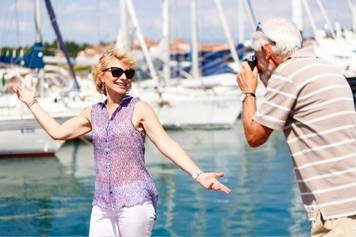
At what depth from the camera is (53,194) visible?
12.9 meters

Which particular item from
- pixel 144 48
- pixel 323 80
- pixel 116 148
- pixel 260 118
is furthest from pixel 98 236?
pixel 144 48

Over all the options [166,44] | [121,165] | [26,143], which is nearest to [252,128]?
[121,165]

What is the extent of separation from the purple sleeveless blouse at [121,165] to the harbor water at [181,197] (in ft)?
15.7

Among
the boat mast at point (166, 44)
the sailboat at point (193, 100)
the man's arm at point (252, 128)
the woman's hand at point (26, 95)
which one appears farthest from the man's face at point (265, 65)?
the boat mast at point (166, 44)

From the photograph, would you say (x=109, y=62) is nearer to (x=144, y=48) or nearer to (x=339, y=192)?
(x=339, y=192)

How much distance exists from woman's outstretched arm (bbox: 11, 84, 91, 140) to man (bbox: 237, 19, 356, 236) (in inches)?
50.1

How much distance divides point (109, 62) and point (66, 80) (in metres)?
29.2

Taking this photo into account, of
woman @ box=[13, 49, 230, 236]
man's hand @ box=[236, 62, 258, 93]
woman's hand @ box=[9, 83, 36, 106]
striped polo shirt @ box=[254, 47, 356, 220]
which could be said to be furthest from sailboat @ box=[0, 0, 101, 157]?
striped polo shirt @ box=[254, 47, 356, 220]

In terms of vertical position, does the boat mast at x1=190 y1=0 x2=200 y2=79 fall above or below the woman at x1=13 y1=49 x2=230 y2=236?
below

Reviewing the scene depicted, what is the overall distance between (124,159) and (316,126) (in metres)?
1.22

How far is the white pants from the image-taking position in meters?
4.08

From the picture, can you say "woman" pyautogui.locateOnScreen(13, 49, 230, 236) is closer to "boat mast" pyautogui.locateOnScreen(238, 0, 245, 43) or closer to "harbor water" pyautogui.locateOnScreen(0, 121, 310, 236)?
"harbor water" pyautogui.locateOnScreen(0, 121, 310, 236)

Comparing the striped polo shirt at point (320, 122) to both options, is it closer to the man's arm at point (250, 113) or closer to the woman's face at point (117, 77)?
the man's arm at point (250, 113)

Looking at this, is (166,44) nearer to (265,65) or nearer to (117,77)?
(117,77)
